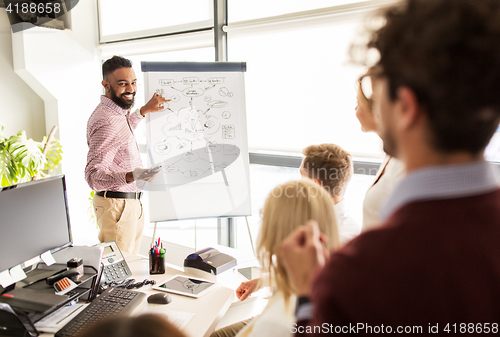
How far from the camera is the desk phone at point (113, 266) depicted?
59.8 inches

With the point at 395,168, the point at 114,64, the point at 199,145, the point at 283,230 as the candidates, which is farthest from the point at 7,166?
the point at 395,168

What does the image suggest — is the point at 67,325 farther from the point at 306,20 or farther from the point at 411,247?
the point at 306,20

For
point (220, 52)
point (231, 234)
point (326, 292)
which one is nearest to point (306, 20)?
point (220, 52)

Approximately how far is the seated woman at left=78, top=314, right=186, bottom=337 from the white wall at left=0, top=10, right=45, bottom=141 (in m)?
3.63

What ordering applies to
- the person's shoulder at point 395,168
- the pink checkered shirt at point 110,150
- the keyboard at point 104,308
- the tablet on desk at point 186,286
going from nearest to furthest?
the keyboard at point 104,308 < the person's shoulder at point 395,168 < the tablet on desk at point 186,286 < the pink checkered shirt at point 110,150

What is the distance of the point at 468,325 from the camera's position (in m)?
0.44

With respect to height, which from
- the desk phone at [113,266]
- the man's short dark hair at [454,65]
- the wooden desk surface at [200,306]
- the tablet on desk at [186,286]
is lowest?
the wooden desk surface at [200,306]

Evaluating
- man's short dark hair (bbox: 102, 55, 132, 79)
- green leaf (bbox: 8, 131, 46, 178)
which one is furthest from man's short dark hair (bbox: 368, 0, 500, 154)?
green leaf (bbox: 8, 131, 46, 178)

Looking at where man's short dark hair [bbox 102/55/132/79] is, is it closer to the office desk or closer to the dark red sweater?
the office desk

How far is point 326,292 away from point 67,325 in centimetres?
106

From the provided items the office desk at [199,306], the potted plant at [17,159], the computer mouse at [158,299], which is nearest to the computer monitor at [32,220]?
the office desk at [199,306]

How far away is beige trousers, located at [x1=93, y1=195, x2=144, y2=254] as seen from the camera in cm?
220

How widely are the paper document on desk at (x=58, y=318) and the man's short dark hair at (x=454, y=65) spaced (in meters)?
1.27

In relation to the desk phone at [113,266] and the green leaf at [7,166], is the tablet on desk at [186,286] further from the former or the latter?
the green leaf at [7,166]
